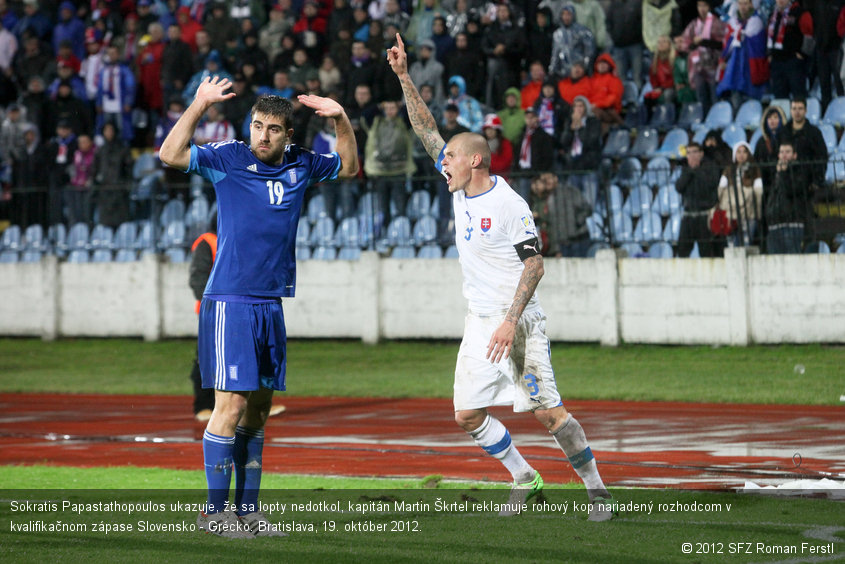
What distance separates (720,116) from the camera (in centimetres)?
2089

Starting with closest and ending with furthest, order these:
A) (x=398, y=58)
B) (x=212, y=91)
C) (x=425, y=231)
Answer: (x=212, y=91) < (x=398, y=58) < (x=425, y=231)

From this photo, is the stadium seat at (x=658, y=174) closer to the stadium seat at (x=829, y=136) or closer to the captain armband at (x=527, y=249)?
the stadium seat at (x=829, y=136)

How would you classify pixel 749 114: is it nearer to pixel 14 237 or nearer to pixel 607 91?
pixel 607 91

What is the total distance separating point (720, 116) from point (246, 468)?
15.1 metres

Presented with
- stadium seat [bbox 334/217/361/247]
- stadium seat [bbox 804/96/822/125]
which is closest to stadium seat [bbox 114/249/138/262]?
stadium seat [bbox 334/217/361/247]

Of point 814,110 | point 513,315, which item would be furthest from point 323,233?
point 513,315

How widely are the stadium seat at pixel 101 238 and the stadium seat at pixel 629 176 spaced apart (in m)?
10.2

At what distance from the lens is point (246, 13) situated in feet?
93.4

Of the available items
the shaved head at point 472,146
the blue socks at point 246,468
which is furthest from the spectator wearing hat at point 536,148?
the blue socks at point 246,468

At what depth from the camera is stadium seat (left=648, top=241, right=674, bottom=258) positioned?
1997 cm

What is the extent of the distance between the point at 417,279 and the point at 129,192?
6.07 m

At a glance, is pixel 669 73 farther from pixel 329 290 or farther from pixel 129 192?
pixel 129 192

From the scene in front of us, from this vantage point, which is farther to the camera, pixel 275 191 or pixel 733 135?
pixel 733 135

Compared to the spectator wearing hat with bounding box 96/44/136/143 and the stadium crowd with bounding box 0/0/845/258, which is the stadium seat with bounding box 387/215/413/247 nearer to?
the stadium crowd with bounding box 0/0/845/258
